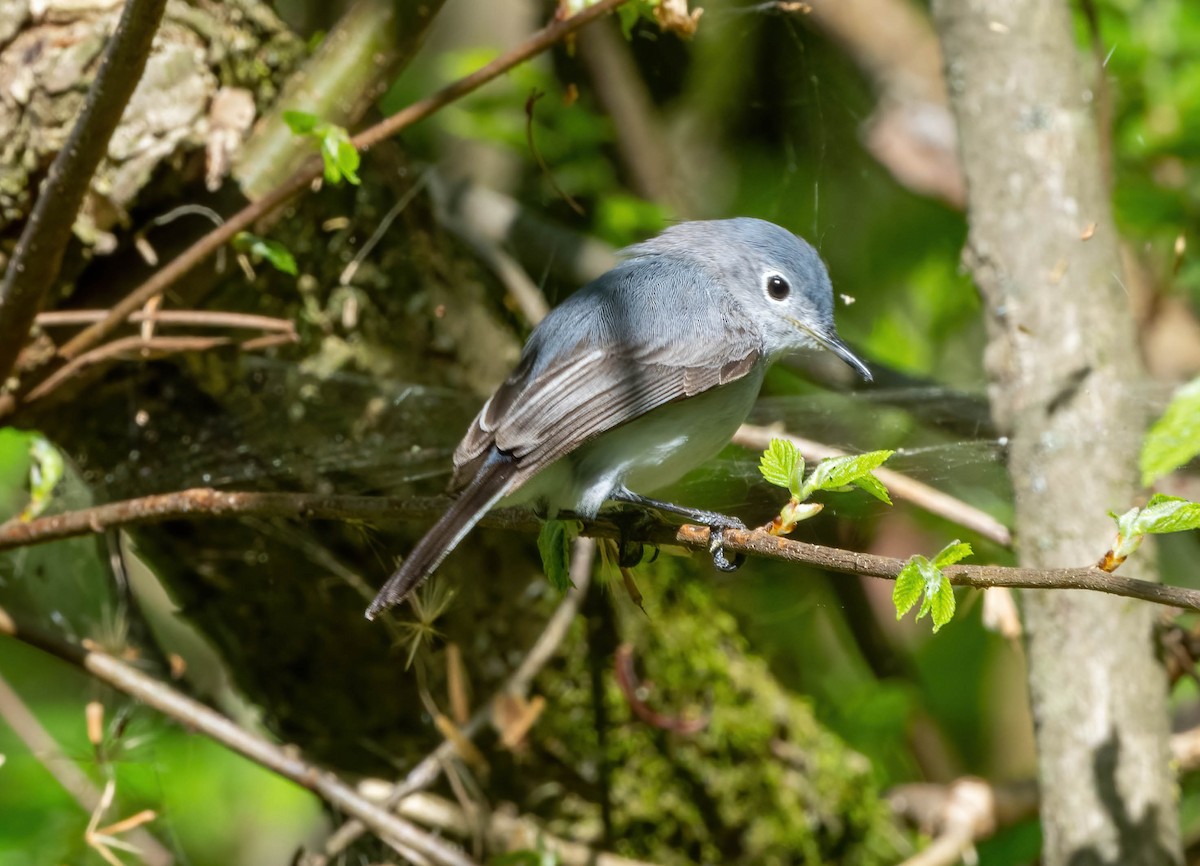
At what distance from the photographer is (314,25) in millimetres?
2762

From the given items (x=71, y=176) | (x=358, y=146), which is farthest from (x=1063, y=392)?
(x=71, y=176)

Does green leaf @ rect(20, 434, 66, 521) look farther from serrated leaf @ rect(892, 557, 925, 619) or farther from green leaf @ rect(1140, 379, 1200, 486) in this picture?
green leaf @ rect(1140, 379, 1200, 486)

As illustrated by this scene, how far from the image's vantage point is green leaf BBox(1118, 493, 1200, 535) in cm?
117

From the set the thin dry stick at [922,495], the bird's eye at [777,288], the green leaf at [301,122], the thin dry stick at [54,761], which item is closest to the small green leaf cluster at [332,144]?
the green leaf at [301,122]

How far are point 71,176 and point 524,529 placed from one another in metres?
0.86

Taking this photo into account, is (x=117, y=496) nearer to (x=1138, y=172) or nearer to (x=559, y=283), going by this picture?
(x=559, y=283)

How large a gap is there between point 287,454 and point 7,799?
1.59 m

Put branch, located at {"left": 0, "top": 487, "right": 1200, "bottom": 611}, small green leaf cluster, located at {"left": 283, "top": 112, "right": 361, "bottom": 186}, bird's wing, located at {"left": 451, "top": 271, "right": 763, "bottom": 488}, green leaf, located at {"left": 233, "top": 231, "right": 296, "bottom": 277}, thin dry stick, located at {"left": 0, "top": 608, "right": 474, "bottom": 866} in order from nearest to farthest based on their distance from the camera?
branch, located at {"left": 0, "top": 487, "right": 1200, "bottom": 611} → small green leaf cluster, located at {"left": 283, "top": 112, "right": 361, "bottom": 186} → bird's wing, located at {"left": 451, "top": 271, "right": 763, "bottom": 488} → green leaf, located at {"left": 233, "top": 231, "right": 296, "bottom": 277} → thin dry stick, located at {"left": 0, "top": 608, "right": 474, "bottom": 866}

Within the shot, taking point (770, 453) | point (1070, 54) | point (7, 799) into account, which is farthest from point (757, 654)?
point (7, 799)

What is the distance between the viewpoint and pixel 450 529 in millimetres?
1652

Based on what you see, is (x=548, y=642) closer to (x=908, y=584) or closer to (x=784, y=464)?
(x=784, y=464)

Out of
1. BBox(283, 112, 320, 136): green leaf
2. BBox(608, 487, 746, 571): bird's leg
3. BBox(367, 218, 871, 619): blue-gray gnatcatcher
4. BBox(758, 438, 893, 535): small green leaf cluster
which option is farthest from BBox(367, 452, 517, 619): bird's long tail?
BBox(283, 112, 320, 136): green leaf

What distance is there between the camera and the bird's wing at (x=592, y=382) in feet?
6.17

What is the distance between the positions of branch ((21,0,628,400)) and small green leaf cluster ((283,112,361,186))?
2.8 inches
